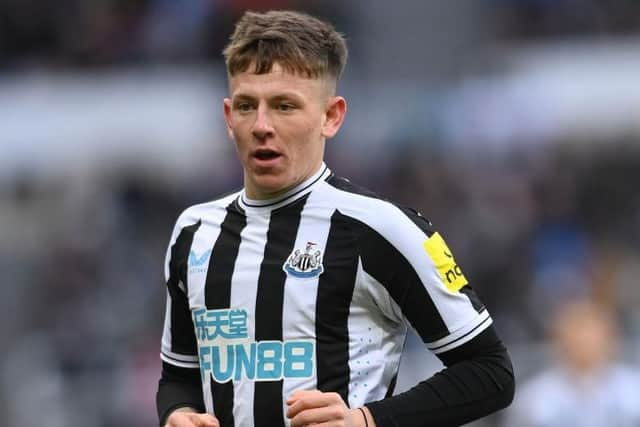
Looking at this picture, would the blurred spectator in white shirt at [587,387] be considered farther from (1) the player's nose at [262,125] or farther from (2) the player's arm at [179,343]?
(1) the player's nose at [262,125]

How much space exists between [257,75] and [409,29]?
11258 mm

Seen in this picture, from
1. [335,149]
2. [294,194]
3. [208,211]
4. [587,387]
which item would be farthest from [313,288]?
[335,149]

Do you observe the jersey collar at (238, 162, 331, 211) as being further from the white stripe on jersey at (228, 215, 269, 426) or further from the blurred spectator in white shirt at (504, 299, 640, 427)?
the blurred spectator in white shirt at (504, 299, 640, 427)

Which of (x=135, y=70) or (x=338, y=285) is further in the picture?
(x=135, y=70)

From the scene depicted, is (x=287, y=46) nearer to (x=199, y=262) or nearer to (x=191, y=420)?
(x=199, y=262)

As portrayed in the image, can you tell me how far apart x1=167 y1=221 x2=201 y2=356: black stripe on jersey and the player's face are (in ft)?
Result: 1.04

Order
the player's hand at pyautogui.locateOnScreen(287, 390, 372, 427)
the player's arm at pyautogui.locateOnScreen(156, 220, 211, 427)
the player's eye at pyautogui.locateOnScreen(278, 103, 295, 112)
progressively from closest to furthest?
the player's hand at pyautogui.locateOnScreen(287, 390, 372, 427)
the player's eye at pyautogui.locateOnScreen(278, 103, 295, 112)
the player's arm at pyautogui.locateOnScreen(156, 220, 211, 427)

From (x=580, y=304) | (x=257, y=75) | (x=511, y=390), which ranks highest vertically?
(x=257, y=75)

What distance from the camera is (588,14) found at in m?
14.1

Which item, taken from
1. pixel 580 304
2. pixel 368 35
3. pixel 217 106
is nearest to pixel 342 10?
pixel 368 35

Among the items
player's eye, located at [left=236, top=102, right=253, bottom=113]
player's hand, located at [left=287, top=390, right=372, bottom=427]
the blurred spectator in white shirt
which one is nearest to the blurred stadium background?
the blurred spectator in white shirt

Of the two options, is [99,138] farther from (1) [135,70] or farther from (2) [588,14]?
(2) [588,14]

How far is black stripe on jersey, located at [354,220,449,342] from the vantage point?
141 inches

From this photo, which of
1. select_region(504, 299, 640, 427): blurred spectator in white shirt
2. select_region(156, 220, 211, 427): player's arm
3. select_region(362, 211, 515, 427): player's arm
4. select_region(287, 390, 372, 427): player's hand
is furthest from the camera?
select_region(504, 299, 640, 427): blurred spectator in white shirt
